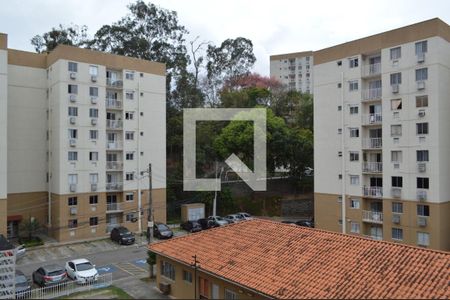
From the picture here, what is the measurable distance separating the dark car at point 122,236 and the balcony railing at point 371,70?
21363 millimetres

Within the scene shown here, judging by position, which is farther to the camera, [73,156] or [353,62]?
[73,156]

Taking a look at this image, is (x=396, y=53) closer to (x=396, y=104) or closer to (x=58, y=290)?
(x=396, y=104)

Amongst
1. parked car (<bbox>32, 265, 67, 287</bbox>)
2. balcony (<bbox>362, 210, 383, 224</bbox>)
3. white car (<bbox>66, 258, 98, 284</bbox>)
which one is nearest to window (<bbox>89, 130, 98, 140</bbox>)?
white car (<bbox>66, 258, 98, 284</bbox>)

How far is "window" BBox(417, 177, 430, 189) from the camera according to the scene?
25794 millimetres

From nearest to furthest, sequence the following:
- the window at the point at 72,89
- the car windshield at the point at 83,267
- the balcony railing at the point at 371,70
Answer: the car windshield at the point at 83,267 < the balcony railing at the point at 371,70 < the window at the point at 72,89

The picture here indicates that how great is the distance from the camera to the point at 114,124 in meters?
33.7

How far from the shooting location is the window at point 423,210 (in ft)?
84.5

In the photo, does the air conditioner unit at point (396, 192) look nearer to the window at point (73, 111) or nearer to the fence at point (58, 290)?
the fence at point (58, 290)

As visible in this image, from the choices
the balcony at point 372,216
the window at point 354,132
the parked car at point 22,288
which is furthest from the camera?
the window at point 354,132

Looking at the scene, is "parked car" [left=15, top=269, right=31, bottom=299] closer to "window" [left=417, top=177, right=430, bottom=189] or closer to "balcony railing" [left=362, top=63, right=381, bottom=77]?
"window" [left=417, top=177, right=430, bottom=189]

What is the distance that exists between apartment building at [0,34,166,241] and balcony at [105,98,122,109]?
82 mm

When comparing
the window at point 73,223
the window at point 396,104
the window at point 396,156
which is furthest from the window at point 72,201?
the window at point 396,104

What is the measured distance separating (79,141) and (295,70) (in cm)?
7035

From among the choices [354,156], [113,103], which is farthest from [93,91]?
[354,156]
